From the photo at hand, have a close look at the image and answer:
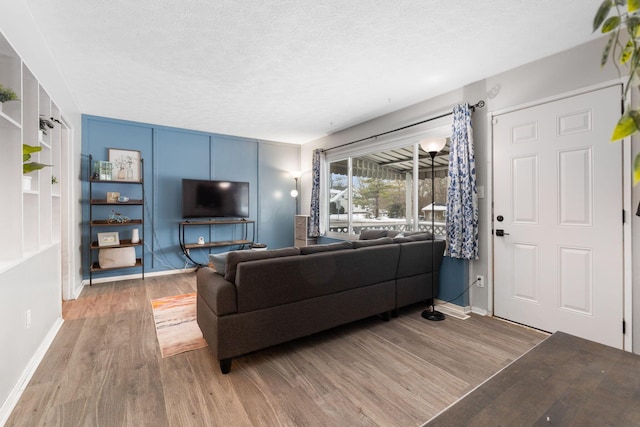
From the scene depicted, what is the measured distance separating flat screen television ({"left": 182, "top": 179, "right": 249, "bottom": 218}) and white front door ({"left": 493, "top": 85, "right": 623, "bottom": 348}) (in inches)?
163

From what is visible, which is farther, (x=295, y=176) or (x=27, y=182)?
(x=295, y=176)

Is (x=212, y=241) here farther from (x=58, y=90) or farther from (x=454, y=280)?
(x=454, y=280)

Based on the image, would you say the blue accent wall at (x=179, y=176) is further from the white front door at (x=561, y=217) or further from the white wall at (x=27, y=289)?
the white front door at (x=561, y=217)

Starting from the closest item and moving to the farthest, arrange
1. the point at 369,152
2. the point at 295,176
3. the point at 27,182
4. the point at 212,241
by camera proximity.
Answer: the point at 27,182 → the point at 369,152 → the point at 212,241 → the point at 295,176

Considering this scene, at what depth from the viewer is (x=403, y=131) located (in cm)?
420

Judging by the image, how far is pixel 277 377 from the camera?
213cm

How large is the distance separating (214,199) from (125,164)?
145 centimetres

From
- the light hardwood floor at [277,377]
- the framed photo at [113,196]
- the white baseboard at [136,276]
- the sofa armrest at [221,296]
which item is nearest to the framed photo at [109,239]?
the framed photo at [113,196]

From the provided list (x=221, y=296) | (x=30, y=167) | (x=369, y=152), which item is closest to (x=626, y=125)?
(x=221, y=296)

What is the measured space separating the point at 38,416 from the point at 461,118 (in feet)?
13.9

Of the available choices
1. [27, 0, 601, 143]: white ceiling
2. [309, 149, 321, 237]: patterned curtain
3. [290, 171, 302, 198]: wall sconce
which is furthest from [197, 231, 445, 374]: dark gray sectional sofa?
[290, 171, 302, 198]: wall sconce

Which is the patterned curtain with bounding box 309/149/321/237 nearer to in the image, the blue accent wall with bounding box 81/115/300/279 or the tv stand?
the blue accent wall with bounding box 81/115/300/279

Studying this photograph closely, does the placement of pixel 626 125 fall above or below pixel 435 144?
below

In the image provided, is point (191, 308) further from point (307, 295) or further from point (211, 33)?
point (211, 33)
